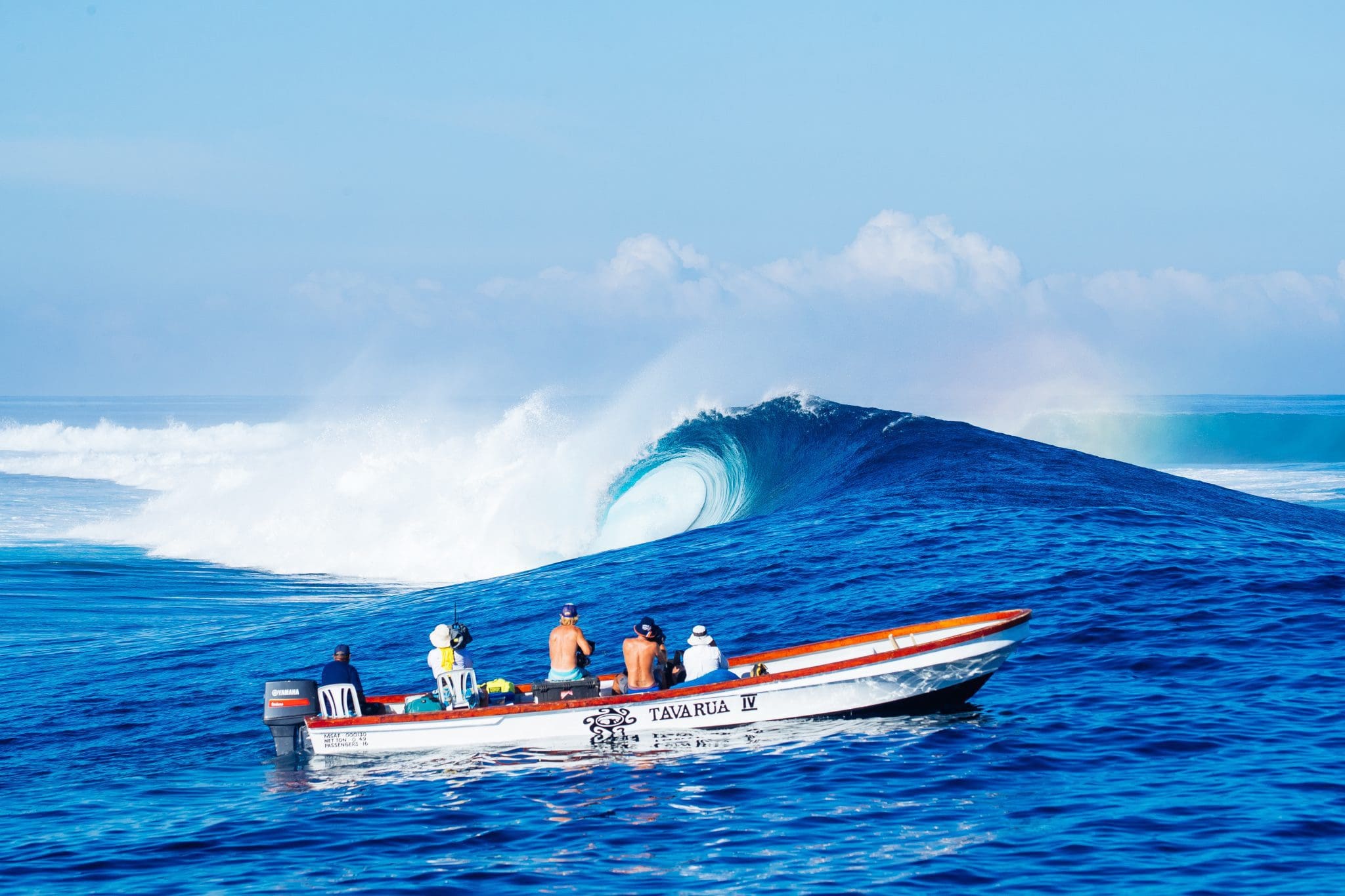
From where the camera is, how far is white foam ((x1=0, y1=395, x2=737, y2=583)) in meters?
34.1

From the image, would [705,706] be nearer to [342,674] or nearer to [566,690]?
[566,690]

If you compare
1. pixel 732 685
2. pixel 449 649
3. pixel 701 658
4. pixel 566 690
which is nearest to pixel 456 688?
pixel 449 649

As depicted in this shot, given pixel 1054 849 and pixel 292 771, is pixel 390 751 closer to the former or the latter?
pixel 292 771

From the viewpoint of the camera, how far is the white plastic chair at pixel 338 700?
14.2 meters

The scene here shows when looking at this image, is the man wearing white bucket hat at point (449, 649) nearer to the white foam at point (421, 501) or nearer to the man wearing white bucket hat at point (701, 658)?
the man wearing white bucket hat at point (701, 658)

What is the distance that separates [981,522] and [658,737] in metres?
13.0

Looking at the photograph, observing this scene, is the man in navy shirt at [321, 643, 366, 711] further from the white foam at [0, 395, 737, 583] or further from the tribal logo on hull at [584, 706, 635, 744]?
the white foam at [0, 395, 737, 583]

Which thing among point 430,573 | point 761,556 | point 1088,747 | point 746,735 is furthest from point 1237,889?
point 430,573

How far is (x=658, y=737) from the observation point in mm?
13453

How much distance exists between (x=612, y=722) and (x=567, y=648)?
1305 mm

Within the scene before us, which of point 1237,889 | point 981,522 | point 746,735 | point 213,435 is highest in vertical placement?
point 213,435

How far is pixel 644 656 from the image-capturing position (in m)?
13.9

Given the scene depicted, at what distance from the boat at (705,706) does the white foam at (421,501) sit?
17.8m

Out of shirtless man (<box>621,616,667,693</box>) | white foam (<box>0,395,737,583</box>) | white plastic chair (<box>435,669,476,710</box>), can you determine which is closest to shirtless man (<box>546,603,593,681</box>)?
shirtless man (<box>621,616,667,693</box>)
